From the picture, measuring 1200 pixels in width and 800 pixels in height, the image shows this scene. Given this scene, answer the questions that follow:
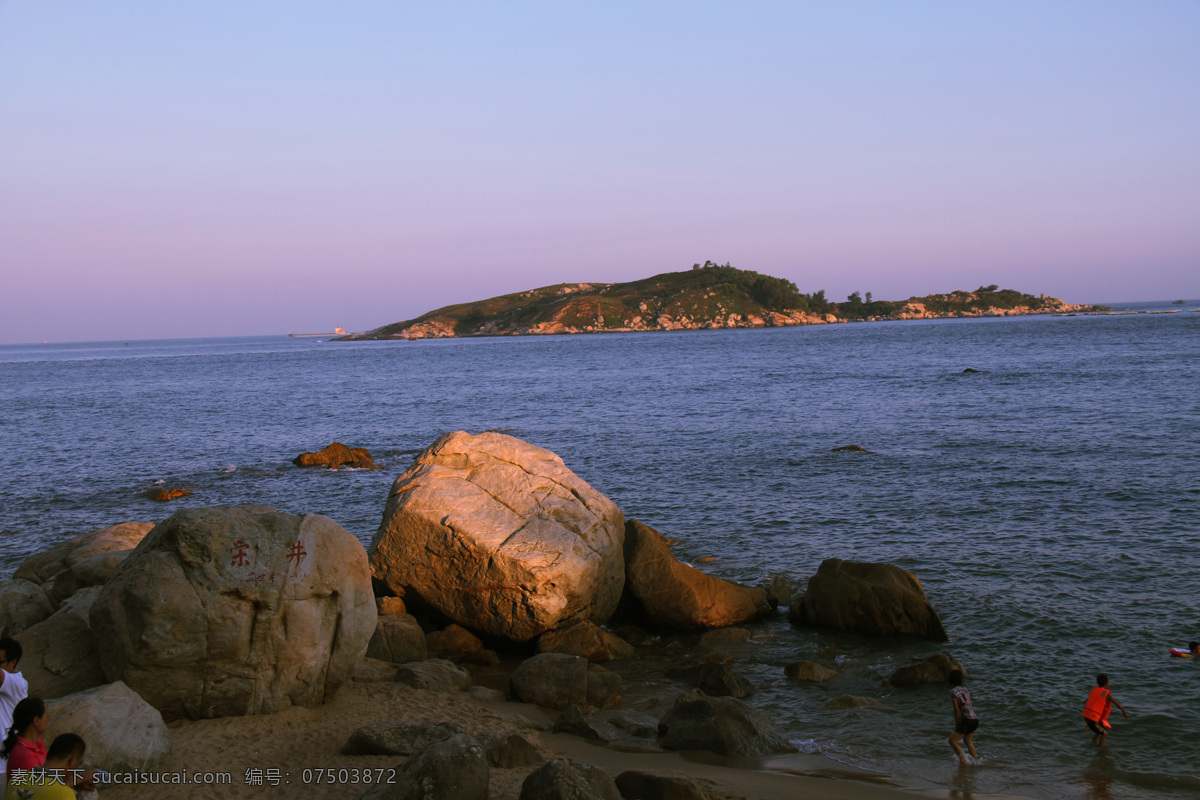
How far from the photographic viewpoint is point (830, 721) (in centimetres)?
1172

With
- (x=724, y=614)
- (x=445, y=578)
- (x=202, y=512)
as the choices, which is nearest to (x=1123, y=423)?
(x=724, y=614)

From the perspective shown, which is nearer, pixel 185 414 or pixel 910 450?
pixel 910 450

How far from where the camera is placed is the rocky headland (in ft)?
29.0

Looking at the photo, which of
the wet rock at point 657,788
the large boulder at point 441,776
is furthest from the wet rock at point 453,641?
the large boulder at point 441,776

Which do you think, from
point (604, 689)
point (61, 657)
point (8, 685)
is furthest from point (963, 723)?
point (61, 657)

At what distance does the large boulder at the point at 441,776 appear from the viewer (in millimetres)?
7605

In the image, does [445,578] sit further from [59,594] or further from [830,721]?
[830,721]

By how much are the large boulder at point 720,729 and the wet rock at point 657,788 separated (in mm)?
2021

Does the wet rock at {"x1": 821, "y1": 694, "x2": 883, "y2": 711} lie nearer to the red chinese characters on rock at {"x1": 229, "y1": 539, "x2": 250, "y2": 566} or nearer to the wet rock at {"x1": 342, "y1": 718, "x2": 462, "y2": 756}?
the wet rock at {"x1": 342, "y1": 718, "x2": 462, "y2": 756}

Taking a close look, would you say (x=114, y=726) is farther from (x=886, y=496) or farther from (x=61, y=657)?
(x=886, y=496)

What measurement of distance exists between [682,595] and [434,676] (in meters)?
5.53

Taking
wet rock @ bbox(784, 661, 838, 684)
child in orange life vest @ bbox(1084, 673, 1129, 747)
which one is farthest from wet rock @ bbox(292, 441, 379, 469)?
child in orange life vest @ bbox(1084, 673, 1129, 747)

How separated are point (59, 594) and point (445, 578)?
6201 mm

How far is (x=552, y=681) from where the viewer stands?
1244 centimetres
